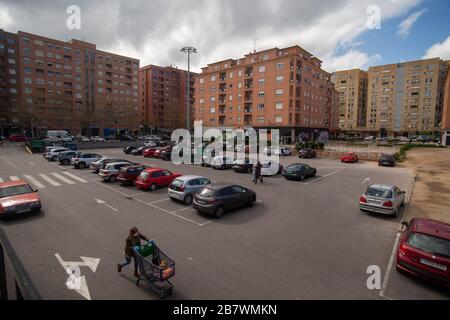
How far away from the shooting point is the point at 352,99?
4188 inches

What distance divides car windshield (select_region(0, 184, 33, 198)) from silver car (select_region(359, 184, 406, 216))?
17025mm

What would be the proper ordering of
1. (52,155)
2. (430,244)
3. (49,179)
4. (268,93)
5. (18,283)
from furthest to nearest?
1. (268,93)
2. (52,155)
3. (49,179)
4. (430,244)
5. (18,283)

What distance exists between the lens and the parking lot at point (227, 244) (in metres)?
6.12

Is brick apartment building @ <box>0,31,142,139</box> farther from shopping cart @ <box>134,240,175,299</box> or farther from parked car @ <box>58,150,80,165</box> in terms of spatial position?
shopping cart @ <box>134,240,175,299</box>

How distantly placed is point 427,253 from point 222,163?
65.2 ft

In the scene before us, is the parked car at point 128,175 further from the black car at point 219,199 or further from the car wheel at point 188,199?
the black car at point 219,199

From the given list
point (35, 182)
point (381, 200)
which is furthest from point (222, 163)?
point (35, 182)

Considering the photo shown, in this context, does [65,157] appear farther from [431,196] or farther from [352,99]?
[352,99]

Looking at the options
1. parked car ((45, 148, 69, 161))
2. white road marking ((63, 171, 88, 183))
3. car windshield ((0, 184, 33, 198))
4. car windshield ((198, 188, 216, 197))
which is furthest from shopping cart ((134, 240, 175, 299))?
parked car ((45, 148, 69, 161))

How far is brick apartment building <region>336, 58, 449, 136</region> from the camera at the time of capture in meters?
88.6

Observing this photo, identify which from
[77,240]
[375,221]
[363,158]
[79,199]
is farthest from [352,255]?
[363,158]

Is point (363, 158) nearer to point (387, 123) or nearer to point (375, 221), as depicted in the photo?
point (375, 221)
